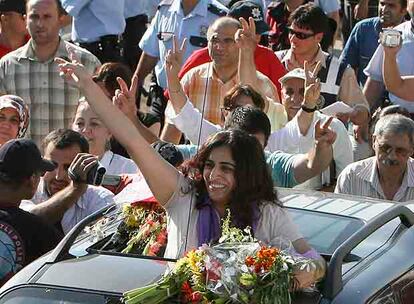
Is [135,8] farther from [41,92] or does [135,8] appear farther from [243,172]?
[243,172]

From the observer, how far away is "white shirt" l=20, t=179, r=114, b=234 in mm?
6328

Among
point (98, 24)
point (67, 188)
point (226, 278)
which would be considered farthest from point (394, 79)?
point (226, 278)

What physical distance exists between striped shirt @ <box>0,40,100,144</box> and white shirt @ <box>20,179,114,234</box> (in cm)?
221

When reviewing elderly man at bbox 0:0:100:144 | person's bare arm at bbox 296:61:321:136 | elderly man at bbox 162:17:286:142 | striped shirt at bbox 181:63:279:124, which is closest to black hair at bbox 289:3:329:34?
elderly man at bbox 162:17:286:142

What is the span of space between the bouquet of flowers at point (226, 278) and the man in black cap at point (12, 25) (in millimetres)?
5924

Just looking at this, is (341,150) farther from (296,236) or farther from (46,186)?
(296,236)

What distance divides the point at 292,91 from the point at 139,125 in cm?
111

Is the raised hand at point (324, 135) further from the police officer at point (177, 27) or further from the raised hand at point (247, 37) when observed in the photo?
the police officer at point (177, 27)

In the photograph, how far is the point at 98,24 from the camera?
35.3ft

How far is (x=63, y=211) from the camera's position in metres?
6.14

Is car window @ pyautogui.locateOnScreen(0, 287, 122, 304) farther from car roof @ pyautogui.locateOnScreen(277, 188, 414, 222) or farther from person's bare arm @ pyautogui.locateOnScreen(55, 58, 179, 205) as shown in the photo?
car roof @ pyautogui.locateOnScreen(277, 188, 414, 222)

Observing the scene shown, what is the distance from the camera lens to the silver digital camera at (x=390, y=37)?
25.8 ft

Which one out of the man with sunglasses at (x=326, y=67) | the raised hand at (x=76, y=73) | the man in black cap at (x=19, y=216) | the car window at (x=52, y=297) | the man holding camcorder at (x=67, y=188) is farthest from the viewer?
the man with sunglasses at (x=326, y=67)

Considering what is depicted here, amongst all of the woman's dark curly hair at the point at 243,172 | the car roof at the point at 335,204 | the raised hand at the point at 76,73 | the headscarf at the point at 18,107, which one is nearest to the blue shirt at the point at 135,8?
the headscarf at the point at 18,107
